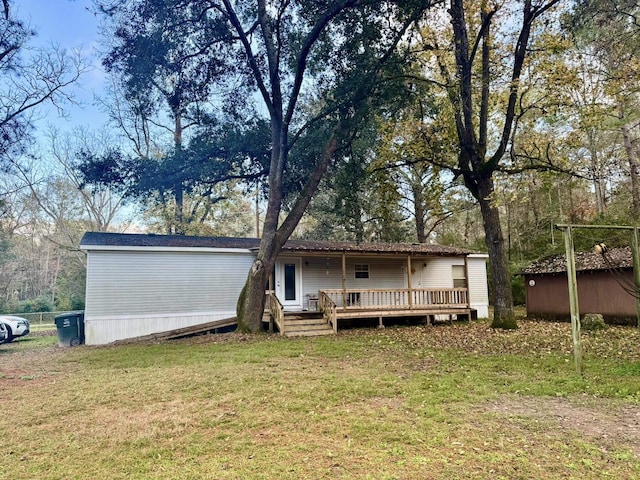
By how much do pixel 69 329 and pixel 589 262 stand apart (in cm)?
1712

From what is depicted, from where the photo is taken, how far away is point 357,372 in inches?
261

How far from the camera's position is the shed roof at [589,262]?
12414 millimetres

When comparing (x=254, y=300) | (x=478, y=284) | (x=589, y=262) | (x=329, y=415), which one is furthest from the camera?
(x=478, y=284)

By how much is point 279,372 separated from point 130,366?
3.25m

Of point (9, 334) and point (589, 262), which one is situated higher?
point (589, 262)

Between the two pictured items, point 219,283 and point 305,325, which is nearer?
point 305,325

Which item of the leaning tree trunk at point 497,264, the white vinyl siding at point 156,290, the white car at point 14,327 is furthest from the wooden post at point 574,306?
the white car at point 14,327

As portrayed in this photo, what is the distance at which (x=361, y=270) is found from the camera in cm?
1548

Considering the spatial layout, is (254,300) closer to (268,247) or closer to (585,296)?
(268,247)

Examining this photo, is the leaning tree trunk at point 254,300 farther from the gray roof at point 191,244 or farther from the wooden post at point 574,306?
the wooden post at point 574,306

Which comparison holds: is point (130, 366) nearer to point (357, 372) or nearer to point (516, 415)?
point (357, 372)

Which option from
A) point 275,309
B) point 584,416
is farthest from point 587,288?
point 584,416

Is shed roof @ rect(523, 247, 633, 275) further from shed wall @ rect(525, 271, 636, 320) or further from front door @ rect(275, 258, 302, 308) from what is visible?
front door @ rect(275, 258, 302, 308)

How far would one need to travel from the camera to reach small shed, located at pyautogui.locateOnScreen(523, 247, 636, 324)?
480 inches
